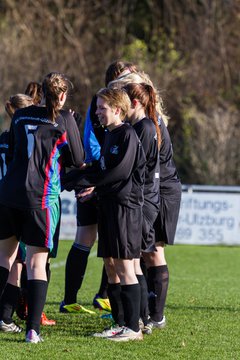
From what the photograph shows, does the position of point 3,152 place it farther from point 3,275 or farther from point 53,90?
point 3,275

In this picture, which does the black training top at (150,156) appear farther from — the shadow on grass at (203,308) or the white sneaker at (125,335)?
the shadow on grass at (203,308)

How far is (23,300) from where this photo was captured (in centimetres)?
708

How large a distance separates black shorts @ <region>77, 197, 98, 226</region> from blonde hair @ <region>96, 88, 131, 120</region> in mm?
1456

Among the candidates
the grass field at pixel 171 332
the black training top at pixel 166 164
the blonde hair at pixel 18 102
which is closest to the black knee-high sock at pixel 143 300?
the grass field at pixel 171 332

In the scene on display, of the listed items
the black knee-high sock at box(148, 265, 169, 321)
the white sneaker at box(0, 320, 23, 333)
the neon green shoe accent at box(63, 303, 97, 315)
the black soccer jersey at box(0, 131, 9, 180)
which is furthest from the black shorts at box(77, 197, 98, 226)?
the white sneaker at box(0, 320, 23, 333)

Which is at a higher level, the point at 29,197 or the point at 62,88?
the point at 62,88

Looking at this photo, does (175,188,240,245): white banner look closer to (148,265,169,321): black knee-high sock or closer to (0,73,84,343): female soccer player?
(148,265,169,321): black knee-high sock

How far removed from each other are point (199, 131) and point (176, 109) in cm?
442

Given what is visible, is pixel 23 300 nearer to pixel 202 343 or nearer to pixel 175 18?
pixel 202 343

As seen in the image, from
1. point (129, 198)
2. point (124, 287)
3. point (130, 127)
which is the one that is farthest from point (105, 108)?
point (124, 287)

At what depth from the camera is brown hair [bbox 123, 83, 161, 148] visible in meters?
6.54

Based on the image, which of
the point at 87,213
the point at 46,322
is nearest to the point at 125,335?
the point at 46,322

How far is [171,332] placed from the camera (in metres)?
6.79

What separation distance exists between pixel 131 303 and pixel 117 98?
1.52 metres
